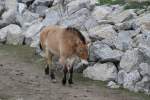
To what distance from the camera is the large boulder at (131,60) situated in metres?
15.4

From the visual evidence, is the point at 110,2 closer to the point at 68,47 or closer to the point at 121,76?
the point at 121,76

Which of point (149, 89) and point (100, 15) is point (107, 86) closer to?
point (149, 89)

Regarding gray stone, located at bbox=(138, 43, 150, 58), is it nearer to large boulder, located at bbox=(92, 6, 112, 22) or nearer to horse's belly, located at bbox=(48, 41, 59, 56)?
horse's belly, located at bbox=(48, 41, 59, 56)

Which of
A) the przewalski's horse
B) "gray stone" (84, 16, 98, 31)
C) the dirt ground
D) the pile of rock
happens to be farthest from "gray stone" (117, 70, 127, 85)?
"gray stone" (84, 16, 98, 31)

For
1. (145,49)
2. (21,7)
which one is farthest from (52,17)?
(145,49)

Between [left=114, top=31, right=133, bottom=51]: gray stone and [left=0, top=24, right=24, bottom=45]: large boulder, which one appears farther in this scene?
[left=0, top=24, right=24, bottom=45]: large boulder

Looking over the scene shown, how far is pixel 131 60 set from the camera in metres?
15.5

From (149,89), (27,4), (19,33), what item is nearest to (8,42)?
(19,33)

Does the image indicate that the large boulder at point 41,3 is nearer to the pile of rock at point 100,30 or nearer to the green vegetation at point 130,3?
the pile of rock at point 100,30

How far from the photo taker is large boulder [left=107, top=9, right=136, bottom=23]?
1891 centimetres

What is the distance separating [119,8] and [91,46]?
4272 mm

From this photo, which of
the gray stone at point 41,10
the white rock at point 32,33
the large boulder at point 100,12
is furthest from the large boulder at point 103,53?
Answer: the gray stone at point 41,10

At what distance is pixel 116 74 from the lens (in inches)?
610

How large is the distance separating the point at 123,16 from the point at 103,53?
3.27m
